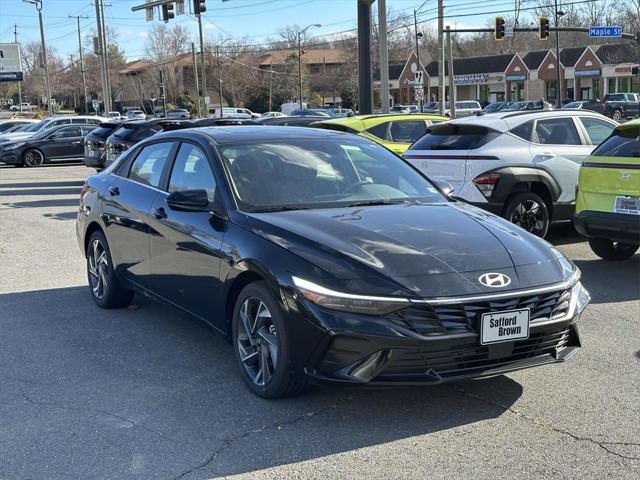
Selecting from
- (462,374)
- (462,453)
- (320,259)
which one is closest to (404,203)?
(320,259)

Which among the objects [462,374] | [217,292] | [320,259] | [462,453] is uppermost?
[320,259]

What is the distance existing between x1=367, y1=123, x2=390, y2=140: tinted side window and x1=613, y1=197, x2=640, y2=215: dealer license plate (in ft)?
17.7

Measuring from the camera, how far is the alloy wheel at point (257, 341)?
423 cm

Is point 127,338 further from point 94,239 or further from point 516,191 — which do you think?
point 516,191


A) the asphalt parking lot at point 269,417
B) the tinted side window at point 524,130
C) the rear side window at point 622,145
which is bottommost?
the asphalt parking lot at point 269,417

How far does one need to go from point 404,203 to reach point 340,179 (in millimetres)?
496

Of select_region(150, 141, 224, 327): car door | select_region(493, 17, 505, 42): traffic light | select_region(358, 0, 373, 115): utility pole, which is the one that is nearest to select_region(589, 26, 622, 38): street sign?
select_region(493, 17, 505, 42): traffic light

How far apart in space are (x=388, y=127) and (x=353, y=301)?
29.5ft

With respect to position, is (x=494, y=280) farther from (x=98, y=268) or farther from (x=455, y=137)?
(x=455, y=137)

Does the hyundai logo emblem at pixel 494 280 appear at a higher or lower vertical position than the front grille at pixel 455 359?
higher

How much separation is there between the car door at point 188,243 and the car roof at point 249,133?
14 centimetres

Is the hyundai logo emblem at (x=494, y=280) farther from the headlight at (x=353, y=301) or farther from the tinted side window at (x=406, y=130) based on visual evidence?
the tinted side window at (x=406, y=130)

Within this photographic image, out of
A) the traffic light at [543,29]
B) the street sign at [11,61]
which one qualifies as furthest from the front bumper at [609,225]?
the street sign at [11,61]

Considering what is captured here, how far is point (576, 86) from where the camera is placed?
76062 mm
